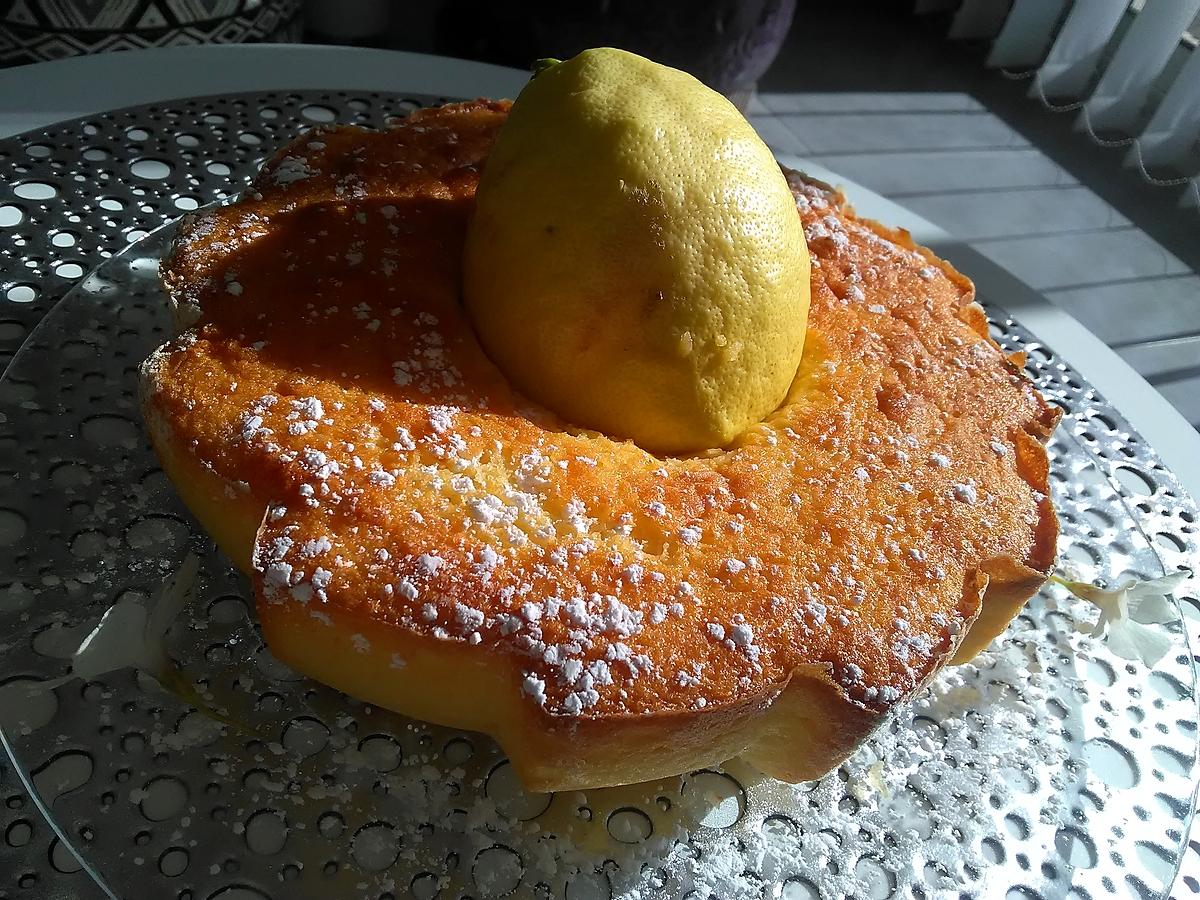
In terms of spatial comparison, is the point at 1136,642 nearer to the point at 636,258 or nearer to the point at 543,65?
the point at 636,258

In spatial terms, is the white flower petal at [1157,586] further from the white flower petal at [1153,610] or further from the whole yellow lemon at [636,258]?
the whole yellow lemon at [636,258]

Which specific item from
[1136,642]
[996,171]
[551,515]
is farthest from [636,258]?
[996,171]

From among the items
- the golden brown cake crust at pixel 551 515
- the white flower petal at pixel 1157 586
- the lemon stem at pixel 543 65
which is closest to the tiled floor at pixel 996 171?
the white flower petal at pixel 1157 586

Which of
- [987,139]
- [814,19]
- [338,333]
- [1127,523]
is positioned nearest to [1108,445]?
[1127,523]

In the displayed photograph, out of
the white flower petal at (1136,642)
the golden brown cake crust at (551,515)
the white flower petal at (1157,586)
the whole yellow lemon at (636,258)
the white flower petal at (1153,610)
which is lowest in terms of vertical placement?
the white flower petal at (1136,642)

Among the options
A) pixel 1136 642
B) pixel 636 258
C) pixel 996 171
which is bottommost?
pixel 996 171

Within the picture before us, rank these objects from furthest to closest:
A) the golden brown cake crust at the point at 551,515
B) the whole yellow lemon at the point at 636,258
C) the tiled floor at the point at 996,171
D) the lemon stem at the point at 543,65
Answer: the tiled floor at the point at 996,171 → the lemon stem at the point at 543,65 → the whole yellow lemon at the point at 636,258 → the golden brown cake crust at the point at 551,515
